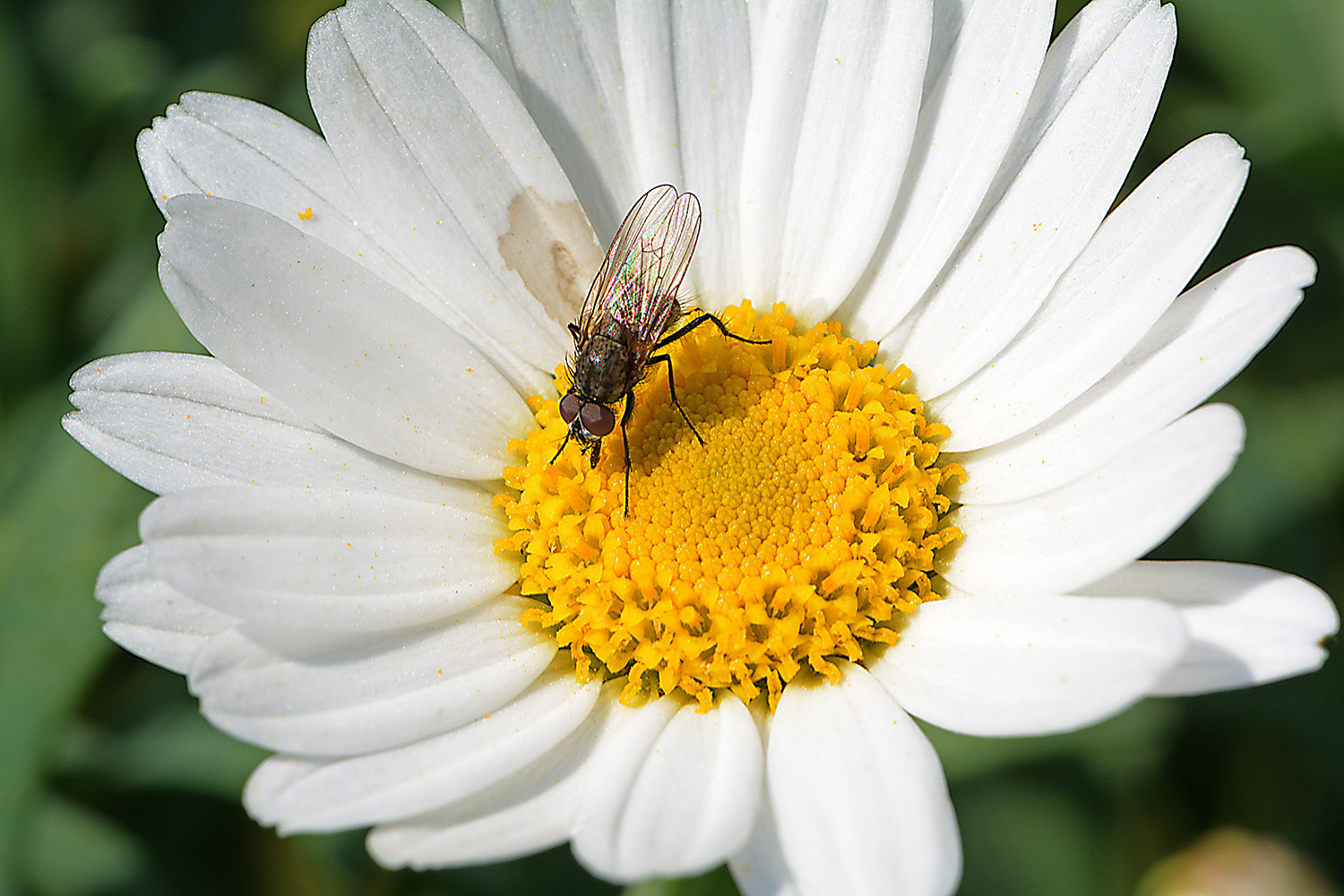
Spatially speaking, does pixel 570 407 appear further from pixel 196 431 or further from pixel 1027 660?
pixel 1027 660

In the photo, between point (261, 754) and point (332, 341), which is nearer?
point (332, 341)

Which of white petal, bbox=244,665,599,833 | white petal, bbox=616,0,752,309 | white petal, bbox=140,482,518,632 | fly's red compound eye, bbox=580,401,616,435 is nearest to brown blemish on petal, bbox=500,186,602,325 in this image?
white petal, bbox=616,0,752,309

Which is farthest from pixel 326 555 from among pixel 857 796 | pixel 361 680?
pixel 857 796

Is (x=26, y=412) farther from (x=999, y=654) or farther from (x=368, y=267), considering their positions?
(x=999, y=654)

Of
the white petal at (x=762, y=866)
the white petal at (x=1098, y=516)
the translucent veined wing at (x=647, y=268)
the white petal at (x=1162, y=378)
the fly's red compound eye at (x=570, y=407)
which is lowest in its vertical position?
the white petal at (x=762, y=866)

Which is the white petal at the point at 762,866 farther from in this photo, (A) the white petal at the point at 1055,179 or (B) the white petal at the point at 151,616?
(A) the white petal at the point at 1055,179

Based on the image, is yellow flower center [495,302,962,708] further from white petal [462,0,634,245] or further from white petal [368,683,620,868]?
white petal [462,0,634,245]

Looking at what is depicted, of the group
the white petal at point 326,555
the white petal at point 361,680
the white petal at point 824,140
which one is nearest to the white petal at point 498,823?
the white petal at point 361,680

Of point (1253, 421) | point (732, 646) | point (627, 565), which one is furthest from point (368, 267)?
point (1253, 421)
